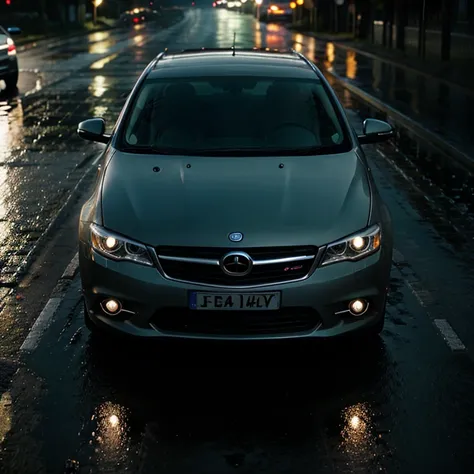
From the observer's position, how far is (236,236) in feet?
17.7

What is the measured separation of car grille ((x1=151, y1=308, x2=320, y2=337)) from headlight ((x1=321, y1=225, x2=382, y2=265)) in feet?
1.00

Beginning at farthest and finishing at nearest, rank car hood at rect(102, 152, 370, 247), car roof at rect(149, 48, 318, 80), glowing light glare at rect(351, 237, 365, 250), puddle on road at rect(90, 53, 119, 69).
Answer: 1. puddle on road at rect(90, 53, 119, 69)
2. car roof at rect(149, 48, 318, 80)
3. glowing light glare at rect(351, 237, 365, 250)
4. car hood at rect(102, 152, 370, 247)

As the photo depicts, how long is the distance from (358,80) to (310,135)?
20477mm

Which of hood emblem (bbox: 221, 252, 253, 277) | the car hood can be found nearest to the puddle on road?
the car hood

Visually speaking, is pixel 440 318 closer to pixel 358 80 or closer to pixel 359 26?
pixel 358 80

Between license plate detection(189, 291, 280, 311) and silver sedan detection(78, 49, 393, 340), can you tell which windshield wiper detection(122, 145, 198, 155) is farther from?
license plate detection(189, 291, 280, 311)

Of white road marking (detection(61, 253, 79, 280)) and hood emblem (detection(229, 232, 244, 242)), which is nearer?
hood emblem (detection(229, 232, 244, 242))

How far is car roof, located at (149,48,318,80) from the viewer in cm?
741

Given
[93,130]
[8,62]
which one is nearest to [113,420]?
[93,130]

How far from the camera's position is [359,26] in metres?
52.5

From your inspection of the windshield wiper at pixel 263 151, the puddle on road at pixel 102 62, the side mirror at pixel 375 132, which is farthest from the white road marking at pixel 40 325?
the puddle on road at pixel 102 62

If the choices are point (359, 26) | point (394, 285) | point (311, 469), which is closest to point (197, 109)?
point (394, 285)

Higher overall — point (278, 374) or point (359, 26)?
point (278, 374)

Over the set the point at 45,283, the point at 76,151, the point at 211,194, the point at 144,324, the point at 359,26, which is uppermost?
the point at 211,194
